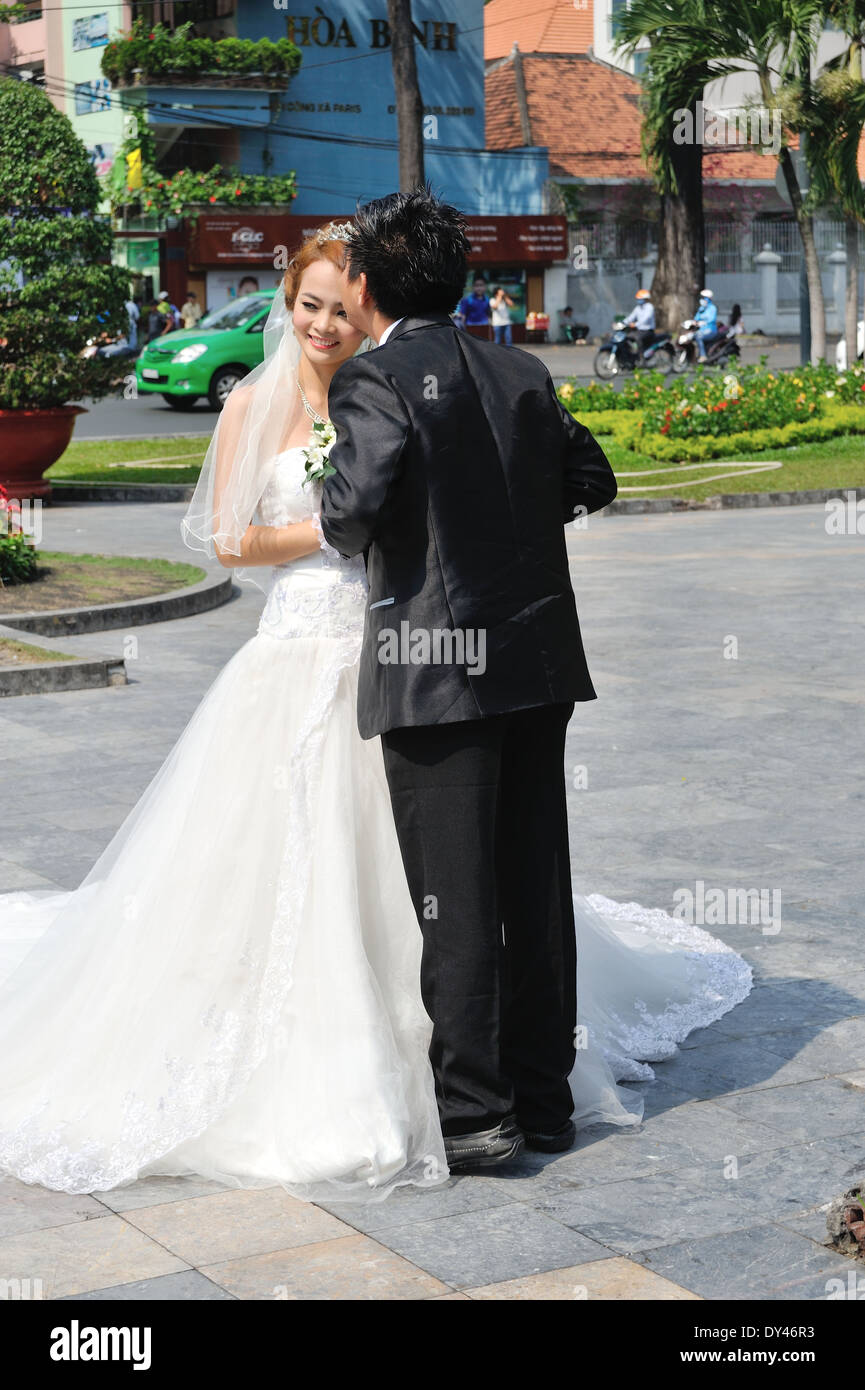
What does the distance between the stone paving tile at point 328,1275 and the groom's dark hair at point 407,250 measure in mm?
1871

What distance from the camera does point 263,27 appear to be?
4731cm

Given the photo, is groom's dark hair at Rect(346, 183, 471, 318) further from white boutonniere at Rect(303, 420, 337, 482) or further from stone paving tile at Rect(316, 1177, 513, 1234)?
stone paving tile at Rect(316, 1177, 513, 1234)

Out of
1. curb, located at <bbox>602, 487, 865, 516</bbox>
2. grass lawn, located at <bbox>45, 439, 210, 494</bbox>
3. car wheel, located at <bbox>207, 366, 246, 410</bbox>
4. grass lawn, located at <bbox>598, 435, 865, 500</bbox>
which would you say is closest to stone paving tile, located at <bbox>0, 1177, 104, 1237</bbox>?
Answer: curb, located at <bbox>602, 487, 865, 516</bbox>

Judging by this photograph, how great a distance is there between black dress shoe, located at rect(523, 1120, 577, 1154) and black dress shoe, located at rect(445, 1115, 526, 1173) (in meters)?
0.12

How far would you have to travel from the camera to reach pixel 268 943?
4.07 metres

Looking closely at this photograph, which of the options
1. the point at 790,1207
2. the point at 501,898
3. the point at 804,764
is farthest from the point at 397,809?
the point at 804,764

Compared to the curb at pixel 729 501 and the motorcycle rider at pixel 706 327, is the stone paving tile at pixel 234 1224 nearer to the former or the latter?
the curb at pixel 729 501

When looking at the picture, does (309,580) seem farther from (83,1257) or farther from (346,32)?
(346,32)

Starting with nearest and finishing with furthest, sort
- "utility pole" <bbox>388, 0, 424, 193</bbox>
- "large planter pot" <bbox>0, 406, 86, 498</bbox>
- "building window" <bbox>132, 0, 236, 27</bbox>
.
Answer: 1. "large planter pot" <bbox>0, 406, 86, 498</bbox>
2. "utility pole" <bbox>388, 0, 424, 193</bbox>
3. "building window" <bbox>132, 0, 236, 27</bbox>

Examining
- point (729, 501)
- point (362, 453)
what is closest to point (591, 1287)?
point (362, 453)

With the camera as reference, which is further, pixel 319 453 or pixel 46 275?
pixel 46 275

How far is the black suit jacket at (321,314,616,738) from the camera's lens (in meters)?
3.61

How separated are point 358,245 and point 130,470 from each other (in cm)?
1588

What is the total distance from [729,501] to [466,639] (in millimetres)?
13939
